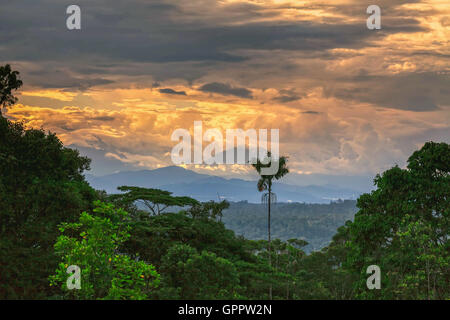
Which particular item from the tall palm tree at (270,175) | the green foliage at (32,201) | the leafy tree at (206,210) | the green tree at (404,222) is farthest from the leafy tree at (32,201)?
the tall palm tree at (270,175)

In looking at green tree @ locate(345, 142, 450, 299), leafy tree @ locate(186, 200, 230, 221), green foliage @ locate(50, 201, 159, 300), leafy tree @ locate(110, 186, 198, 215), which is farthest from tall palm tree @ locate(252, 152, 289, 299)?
green foliage @ locate(50, 201, 159, 300)

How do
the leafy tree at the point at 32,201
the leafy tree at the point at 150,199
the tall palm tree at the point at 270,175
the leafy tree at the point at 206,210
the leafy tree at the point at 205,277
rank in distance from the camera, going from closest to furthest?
the leafy tree at the point at 205,277 < the leafy tree at the point at 32,201 < the leafy tree at the point at 150,199 < the leafy tree at the point at 206,210 < the tall palm tree at the point at 270,175

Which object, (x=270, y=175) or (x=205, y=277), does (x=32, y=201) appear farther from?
(x=270, y=175)

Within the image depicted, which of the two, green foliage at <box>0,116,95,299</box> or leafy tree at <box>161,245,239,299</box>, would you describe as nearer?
leafy tree at <box>161,245,239,299</box>

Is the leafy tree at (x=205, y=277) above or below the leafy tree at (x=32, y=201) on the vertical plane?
below

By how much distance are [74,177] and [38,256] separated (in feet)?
34.6

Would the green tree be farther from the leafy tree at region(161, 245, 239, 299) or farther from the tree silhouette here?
the tree silhouette

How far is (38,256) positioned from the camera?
33.0 metres

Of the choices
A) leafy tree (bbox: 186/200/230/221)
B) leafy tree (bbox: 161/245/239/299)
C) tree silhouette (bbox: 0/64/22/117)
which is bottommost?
leafy tree (bbox: 161/245/239/299)

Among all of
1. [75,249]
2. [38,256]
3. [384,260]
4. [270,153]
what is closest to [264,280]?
[384,260]

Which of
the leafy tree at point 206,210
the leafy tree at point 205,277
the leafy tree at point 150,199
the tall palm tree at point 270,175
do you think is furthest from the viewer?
the tall palm tree at point 270,175

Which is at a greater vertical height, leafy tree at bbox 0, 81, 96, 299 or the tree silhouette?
the tree silhouette

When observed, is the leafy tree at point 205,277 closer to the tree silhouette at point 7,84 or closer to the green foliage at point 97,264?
the green foliage at point 97,264

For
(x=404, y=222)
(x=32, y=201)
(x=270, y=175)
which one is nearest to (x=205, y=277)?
(x=32, y=201)
